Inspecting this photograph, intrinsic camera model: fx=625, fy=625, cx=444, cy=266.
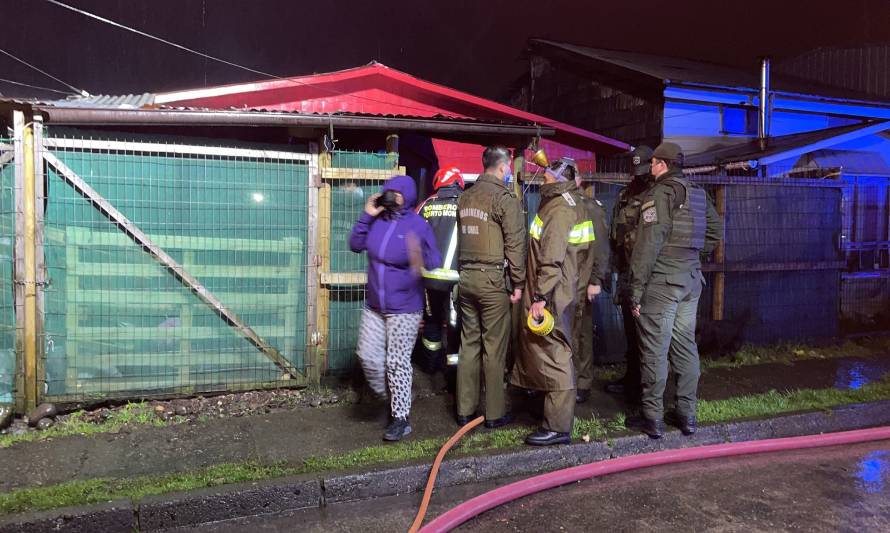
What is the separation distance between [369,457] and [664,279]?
2.55 meters

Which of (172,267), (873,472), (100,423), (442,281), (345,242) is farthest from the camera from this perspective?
(345,242)

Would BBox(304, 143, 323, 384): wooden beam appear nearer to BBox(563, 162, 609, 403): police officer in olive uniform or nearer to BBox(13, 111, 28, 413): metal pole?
BBox(13, 111, 28, 413): metal pole

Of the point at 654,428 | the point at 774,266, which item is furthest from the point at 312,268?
the point at 774,266

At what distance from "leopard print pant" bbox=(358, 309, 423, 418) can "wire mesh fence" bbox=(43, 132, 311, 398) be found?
1.34 m

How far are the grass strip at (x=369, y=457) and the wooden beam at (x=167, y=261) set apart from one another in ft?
A: 5.16

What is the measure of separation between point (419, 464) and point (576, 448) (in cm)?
121

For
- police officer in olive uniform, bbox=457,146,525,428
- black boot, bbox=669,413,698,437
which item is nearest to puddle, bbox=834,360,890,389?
black boot, bbox=669,413,698,437

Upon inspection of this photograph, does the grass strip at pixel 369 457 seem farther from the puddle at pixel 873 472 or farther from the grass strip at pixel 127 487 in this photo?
the puddle at pixel 873 472

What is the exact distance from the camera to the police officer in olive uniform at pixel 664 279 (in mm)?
4691

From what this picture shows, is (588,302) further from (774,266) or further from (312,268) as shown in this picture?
(774,266)

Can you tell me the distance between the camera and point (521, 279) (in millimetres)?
4750

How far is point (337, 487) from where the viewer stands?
4.00 meters

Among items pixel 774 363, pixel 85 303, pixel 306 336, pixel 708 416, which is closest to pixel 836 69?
pixel 774 363

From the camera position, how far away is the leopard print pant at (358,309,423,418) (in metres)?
4.54
